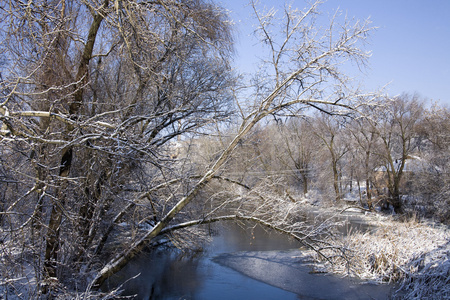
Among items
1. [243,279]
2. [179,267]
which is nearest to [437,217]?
[243,279]

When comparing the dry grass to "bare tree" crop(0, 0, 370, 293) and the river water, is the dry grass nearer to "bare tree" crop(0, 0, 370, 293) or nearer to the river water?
the river water

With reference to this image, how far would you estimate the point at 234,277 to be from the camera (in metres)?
9.23

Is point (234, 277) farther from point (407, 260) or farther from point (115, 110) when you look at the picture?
point (115, 110)

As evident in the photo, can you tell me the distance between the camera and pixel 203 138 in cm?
768

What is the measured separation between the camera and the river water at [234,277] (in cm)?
804

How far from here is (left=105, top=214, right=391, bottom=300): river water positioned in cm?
804

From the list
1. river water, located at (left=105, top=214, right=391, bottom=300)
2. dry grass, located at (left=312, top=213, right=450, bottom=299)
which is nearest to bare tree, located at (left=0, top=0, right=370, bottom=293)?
river water, located at (left=105, top=214, right=391, bottom=300)

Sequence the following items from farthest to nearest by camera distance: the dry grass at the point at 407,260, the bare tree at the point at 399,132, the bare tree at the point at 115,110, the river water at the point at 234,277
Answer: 1. the bare tree at the point at 399,132
2. the river water at the point at 234,277
3. the dry grass at the point at 407,260
4. the bare tree at the point at 115,110

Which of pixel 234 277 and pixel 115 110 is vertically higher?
pixel 115 110

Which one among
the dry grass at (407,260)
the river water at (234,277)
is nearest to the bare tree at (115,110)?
the river water at (234,277)

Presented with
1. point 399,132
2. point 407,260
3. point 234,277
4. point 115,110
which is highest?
point 399,132

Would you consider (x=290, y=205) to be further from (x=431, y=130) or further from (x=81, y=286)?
(x=431, y=130)

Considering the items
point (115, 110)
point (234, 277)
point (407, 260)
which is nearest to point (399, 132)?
point (407, 260)

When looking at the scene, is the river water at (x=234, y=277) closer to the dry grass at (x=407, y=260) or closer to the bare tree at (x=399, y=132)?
the dry grass at (x=407, y=260)
